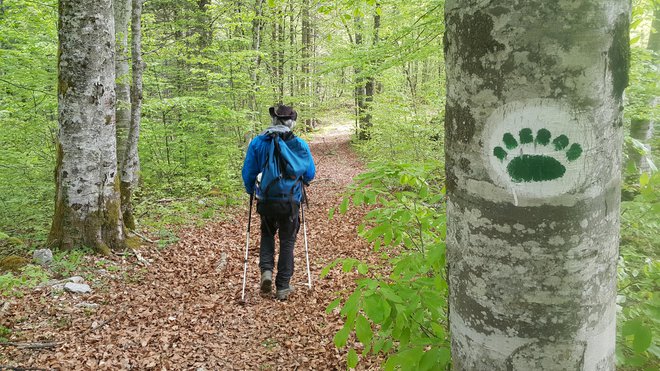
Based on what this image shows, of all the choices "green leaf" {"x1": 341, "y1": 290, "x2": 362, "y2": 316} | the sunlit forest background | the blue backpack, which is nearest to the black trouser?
the blue backpack

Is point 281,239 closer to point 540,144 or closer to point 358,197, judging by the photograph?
point 358,197

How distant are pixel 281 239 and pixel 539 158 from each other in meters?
4.09

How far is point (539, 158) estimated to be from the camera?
0.90 meters

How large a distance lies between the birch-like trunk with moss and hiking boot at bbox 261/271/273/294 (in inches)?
162

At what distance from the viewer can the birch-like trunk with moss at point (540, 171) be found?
863mm

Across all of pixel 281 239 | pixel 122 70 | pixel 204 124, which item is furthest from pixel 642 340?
pixel 122 70

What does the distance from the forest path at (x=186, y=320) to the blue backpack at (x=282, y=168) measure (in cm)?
133

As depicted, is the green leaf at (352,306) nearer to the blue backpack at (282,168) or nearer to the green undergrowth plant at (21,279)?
the blue backpack at (282,168)

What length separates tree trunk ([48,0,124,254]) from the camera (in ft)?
16.4

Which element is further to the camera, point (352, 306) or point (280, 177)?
point (280, 177)

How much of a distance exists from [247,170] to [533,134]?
3973mm

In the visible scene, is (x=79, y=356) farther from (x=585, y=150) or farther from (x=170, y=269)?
(x=585, y=150)

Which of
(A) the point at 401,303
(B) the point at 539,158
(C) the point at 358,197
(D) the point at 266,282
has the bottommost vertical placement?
(D) the point at 266,282

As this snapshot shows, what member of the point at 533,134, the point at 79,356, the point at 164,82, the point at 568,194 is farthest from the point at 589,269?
the point at 164,82
